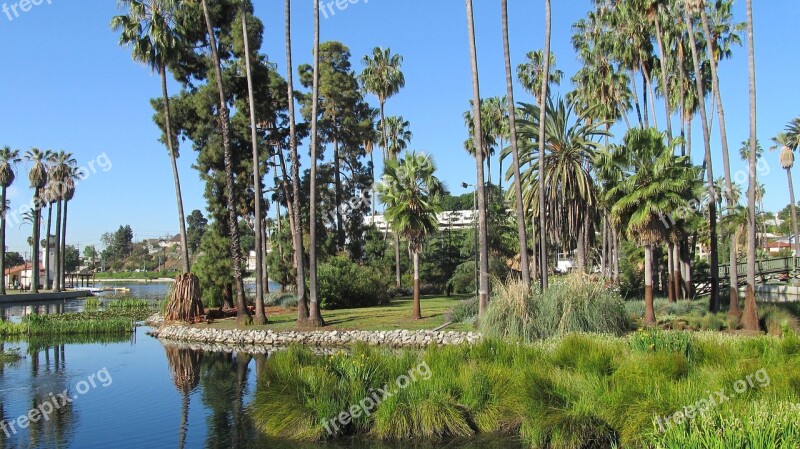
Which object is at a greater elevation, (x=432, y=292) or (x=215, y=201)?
(x=215, y=201)

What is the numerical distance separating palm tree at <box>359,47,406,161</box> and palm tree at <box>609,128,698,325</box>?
37036 millimetres

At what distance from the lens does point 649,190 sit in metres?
26.2

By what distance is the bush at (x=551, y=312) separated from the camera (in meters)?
21.2

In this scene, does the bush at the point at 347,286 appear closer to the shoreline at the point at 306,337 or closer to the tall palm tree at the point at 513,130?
the shoreline at the point at 306,337

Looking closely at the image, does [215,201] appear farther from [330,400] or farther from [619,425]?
[619,425]

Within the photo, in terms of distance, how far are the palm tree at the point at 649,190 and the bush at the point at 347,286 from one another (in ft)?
60.6

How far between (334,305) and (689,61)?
25.5 metres

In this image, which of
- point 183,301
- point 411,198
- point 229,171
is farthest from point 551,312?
point 183,301

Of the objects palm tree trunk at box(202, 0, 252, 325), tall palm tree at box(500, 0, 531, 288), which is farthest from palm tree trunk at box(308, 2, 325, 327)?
tall palm tree at box(500, 0, 531, 288)

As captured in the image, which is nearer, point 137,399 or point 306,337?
point 137,399

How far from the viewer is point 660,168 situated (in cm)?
2641

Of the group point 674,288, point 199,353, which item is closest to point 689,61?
point 674,288

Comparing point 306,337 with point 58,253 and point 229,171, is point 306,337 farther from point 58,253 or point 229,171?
point 58,253

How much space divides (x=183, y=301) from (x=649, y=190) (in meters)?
22.3
